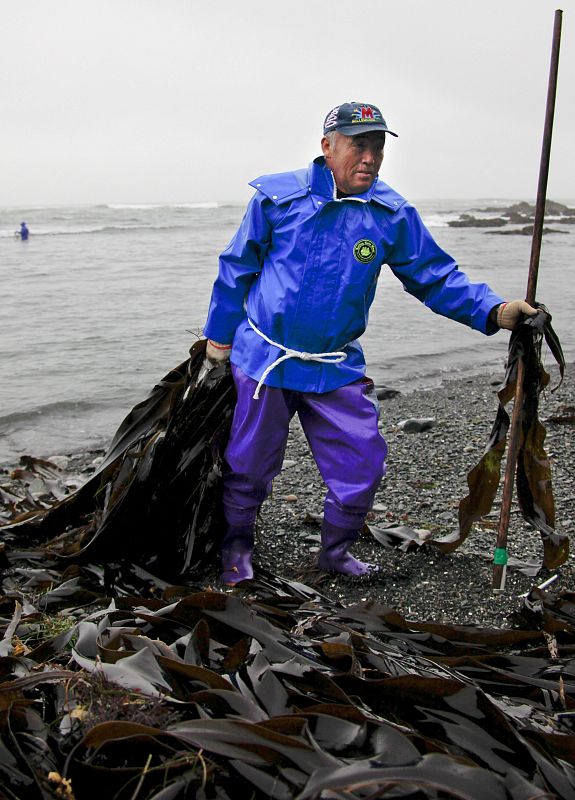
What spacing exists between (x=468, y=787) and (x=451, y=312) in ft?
7.55

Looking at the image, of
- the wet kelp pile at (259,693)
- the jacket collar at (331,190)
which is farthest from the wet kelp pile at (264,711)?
the jacket collar at (331,190)

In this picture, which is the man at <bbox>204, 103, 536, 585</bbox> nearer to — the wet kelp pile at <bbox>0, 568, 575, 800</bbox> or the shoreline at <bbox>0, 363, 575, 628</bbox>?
the shoreline at <bbox>0, 363, 575, 628</bbox>

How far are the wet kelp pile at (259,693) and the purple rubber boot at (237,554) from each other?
108mm

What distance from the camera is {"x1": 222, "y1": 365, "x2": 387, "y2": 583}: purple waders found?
347 centimetres

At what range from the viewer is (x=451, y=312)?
3502 mm

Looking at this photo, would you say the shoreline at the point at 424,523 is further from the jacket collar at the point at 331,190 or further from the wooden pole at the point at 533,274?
the jacket collar at the point at 331,190

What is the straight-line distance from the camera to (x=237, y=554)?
3.64 meters

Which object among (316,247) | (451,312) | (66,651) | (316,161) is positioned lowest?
(66,651)

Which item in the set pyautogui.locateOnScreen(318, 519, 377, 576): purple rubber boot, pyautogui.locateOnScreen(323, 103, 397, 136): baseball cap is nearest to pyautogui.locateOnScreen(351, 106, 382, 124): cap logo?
pyautogui.locateOnScreen(323, 103, 397, 136): baseball cap

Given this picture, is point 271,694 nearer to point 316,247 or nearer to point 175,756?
point 175,756

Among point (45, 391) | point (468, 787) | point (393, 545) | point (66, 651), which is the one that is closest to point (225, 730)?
point (468, 787)

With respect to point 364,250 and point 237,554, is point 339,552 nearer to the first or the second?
point 237,554

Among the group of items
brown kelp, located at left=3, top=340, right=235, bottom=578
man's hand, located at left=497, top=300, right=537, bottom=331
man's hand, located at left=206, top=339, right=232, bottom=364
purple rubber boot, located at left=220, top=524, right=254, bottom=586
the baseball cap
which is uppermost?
the baseball cap

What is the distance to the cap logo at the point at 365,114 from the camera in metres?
3.27
